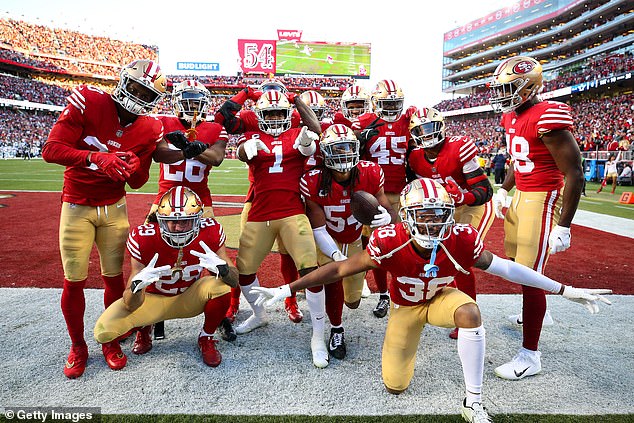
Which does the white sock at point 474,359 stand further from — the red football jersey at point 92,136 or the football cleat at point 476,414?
the red football jersey at point 92,136

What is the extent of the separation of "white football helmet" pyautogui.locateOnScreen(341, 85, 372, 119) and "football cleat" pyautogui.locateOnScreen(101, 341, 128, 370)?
324 cm

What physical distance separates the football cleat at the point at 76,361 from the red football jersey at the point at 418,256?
218cm

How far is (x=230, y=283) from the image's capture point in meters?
2.98

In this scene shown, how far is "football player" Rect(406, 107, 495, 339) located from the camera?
351 centimetres

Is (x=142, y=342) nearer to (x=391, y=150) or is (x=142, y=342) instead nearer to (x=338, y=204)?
(x=338, y=204)

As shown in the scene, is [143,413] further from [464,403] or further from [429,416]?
[464,403]

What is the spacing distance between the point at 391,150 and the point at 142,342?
2898 millimetres

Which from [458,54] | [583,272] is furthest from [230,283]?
[458,54]

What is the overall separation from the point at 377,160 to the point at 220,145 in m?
1.60

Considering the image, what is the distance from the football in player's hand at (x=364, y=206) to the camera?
3.25 m

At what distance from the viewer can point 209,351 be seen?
10.0 feet

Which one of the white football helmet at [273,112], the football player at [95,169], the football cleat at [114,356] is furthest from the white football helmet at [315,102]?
the football cleat at [114,356]

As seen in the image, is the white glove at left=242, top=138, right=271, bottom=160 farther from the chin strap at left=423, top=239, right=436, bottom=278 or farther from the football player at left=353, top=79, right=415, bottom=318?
the chin strap at left=423, top=239, right=436, bottom=278

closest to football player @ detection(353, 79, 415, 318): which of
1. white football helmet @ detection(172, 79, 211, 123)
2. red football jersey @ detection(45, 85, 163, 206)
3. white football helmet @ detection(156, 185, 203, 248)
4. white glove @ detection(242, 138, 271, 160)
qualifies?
white glove @ detection(242, 138, 271, 160)
